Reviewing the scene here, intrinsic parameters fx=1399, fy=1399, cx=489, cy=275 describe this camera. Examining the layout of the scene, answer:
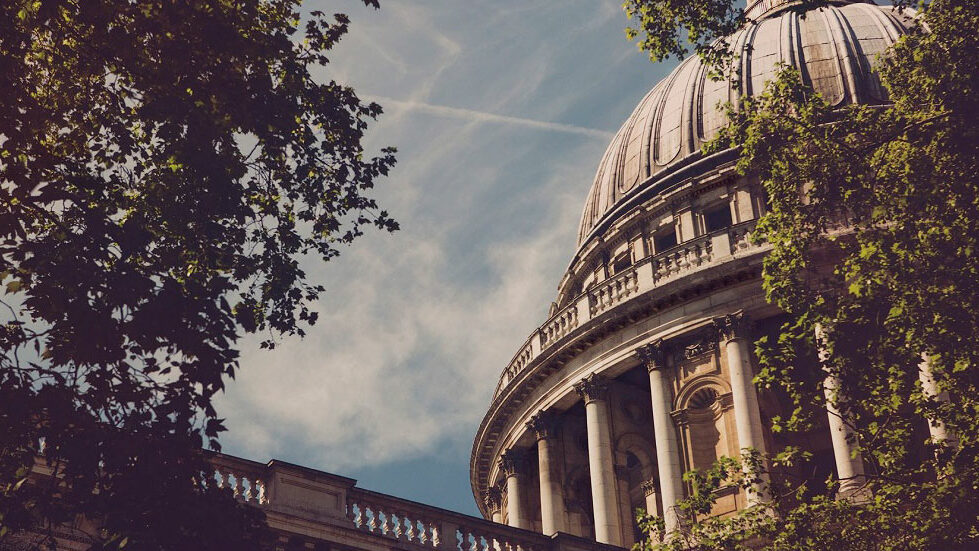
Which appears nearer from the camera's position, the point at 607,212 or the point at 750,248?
the point at 750,248

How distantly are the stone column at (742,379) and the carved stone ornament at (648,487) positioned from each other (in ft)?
11.0

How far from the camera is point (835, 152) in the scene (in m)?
21.4

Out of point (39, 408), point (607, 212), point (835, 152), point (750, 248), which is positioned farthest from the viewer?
point (607, 212)

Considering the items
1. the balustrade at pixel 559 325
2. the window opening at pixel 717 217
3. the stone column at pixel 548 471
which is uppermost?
the window opening at pixel 717 217

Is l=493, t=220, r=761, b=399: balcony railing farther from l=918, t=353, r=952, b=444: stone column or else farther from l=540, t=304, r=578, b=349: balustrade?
l=918, t=353, r=952, b=444: stone column

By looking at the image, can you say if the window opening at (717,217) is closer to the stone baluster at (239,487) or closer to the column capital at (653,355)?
the column capital at (653,355)

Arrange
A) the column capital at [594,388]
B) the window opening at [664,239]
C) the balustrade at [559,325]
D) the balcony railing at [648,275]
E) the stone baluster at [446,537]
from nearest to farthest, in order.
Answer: the stone baluster at [446,537] → the balcony railing at [648,275] → the column capital at [594,388] → the balustrade at [559,325] → the window opening at [664,239]

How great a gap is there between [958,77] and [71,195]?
1263cm

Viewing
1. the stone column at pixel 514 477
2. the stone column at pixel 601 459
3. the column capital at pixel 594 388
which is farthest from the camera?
the stone column at pixel 514 477

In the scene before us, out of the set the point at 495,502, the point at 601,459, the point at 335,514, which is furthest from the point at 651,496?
the point at 335,514

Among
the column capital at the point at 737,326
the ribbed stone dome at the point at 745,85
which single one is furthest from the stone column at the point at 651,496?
the ribbed stone dome at the point at 745,85

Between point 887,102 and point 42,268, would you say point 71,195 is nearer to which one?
point 42,268

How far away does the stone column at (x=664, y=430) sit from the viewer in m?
35.4

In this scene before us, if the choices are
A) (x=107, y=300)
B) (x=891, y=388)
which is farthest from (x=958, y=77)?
(x=107, y=300)
